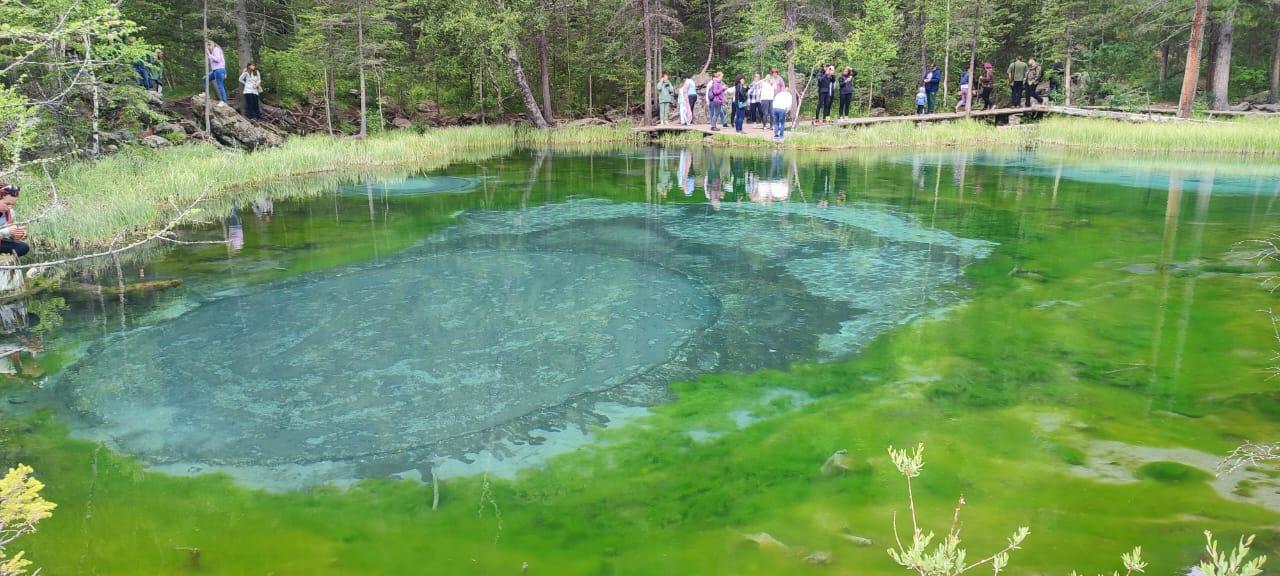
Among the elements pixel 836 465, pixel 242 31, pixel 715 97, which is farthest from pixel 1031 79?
pixel 836 465

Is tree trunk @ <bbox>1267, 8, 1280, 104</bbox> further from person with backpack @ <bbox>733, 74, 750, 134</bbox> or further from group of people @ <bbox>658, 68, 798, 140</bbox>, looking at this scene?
person with backpack @ <bbox>733, 74, 750, 134</bbox>

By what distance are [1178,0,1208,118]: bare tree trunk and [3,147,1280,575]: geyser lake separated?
40.5 ft

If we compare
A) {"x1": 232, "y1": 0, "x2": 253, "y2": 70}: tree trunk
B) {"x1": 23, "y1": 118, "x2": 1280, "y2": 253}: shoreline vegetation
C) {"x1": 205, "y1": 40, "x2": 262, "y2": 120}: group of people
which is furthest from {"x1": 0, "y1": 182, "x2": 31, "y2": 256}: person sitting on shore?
{"x1": 232, "y1": 0, "x2": 253, "y2": 70}: tree trunk

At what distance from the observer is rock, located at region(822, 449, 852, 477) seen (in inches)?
176

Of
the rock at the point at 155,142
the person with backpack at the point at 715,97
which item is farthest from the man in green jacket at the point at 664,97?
the rock at the point at 155,142

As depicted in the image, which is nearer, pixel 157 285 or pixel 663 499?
pixel 663 499

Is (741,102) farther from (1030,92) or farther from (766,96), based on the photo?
(1030,92)

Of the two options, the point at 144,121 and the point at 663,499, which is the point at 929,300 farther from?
the point at 144,121

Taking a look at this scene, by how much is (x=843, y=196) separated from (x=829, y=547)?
10.8m

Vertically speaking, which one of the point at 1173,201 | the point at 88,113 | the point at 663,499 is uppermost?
the point at 88,113

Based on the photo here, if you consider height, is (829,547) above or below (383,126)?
below

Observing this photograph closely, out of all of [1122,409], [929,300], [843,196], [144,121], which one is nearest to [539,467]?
[1122,409]

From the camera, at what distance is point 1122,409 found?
5164 mm

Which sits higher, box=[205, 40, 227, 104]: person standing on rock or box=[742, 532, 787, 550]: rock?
box=[205, 40, 227, 104]: person standing on rock
